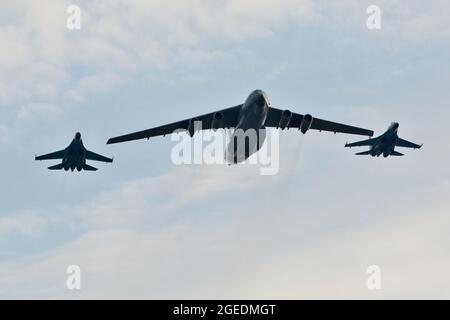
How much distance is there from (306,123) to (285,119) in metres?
1.97

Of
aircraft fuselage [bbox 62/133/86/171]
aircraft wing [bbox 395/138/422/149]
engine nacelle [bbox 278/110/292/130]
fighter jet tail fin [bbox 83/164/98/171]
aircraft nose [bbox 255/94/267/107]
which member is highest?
engine nacelle [bbox 278/110/292/130]

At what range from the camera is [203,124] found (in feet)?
239

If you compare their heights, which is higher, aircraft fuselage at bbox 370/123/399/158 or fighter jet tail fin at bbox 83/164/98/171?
aircraft fuselage at bbox 370/123/399/158

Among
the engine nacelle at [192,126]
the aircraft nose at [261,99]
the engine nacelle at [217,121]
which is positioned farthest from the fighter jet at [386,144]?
the aircraft nose at [261,99]

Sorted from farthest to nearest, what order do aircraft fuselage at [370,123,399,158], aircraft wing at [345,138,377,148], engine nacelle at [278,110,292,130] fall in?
aircraft wing at [345,138,377,148], aircraft fuselage at [370,123,399,158], engine nacelle at [278,110,292,130]

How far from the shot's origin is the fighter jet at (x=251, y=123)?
214 ft

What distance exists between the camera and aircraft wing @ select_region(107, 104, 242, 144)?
233 ft

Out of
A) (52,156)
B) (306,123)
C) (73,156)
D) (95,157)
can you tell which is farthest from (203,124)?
(52,156)

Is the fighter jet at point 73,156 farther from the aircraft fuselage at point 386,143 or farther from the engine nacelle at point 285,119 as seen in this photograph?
the aircraft fuselage at point 386,143

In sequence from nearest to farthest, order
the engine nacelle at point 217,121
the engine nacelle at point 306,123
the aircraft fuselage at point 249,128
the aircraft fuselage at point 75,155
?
the aircraft fuselage at point 249,128 → the engine nacelle at point 217,121 → the engine nacelle at point 306,123 → the aircraft fuselage at point 75,155

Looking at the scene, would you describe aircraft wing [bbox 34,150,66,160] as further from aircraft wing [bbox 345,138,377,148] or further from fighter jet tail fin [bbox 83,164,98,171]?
aircraft wing [bbox 345,138,377,148]

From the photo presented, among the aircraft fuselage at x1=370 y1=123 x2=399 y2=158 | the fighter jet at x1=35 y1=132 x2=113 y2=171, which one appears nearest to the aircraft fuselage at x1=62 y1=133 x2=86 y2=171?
the fighter jet at x1=35 y1=132 x2=113 y2=171

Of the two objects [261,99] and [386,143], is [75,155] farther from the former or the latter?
[386,143]
